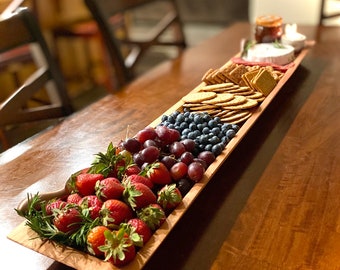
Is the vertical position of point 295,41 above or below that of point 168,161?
below

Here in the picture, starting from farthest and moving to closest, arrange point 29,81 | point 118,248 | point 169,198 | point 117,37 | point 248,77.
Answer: point 117,37, point 29,81, point 248,77, point 169,198, point 118,248

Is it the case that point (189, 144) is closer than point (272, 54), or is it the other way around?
point (189, 144)

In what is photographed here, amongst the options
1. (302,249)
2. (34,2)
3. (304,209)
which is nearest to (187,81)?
(304,209)

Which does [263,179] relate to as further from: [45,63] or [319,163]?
[45,63]

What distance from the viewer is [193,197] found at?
0.76 m

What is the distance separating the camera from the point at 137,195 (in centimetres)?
68

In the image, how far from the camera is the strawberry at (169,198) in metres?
0.72

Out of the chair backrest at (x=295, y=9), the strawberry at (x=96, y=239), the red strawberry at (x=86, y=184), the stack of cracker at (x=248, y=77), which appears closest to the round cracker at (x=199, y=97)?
the stack of cracker at (x=248, y=77)

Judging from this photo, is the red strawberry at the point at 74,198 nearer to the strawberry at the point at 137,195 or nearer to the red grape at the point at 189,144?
the strawberry at the point at 137,195

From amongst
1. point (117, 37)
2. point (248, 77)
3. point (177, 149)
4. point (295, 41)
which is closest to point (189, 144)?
point (177, 149)

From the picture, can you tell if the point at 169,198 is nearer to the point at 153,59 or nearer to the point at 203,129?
the point at 203,129

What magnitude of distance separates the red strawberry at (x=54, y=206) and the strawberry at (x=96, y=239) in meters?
0.08

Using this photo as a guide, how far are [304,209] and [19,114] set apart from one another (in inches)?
38.6

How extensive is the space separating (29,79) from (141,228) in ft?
3.03
